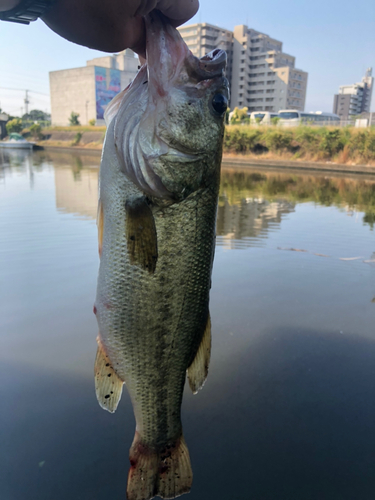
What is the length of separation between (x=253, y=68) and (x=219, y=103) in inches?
3755

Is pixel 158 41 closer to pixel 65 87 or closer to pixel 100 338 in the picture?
pixel 100 338

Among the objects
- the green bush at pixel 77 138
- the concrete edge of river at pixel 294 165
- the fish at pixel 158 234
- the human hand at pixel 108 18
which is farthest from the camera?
the green bush at pixel 77 138

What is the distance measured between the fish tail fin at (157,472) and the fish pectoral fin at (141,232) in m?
0.87

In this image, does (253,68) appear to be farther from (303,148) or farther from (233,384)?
(233,384)

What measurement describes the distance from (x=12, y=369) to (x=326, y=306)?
135 inches

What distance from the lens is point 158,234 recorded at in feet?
4.89

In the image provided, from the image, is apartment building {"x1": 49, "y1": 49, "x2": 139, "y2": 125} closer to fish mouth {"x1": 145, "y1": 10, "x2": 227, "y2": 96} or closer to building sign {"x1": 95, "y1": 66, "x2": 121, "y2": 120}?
building sign {"x1": 95, "y1": 66, "x2": 121, "y2": 120}

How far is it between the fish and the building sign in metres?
83.1

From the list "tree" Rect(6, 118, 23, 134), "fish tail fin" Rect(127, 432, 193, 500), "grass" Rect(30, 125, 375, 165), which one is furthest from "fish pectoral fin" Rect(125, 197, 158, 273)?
"tree" Rect(6, 118, 23, 134)

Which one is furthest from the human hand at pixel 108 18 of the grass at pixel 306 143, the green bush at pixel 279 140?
the green bush at pixel 279 140

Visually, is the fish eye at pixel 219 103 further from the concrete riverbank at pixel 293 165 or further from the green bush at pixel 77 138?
the green bush at pixel 77 138

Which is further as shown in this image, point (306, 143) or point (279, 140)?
point (279, 140)

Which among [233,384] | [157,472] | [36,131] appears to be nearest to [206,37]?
[36,131]

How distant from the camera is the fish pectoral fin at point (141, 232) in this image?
148 cm
